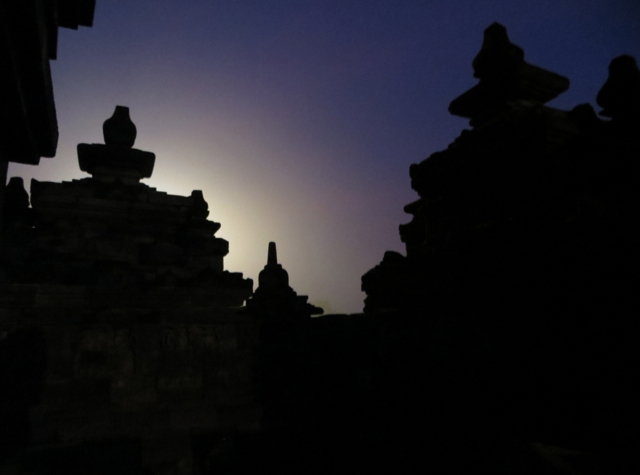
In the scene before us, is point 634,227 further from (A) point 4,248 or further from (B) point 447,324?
(A) point 4,248

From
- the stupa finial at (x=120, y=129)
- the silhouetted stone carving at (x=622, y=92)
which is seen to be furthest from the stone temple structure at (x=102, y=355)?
the silhouetted stone carving at (x=622, y=92)

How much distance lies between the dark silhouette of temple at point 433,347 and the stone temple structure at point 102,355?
0.02 m

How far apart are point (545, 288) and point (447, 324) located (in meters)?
0.74

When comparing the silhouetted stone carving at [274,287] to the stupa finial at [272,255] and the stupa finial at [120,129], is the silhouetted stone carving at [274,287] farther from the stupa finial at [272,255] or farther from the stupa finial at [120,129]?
the stupa finial at [120,129]

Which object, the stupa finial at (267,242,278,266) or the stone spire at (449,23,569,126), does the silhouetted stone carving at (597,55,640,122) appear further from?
the stupa finial at (267,242,278,266)

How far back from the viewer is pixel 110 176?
23.1 feet

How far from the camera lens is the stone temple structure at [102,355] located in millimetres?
3809

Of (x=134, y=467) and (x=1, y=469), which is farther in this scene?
(x=134, y=467)

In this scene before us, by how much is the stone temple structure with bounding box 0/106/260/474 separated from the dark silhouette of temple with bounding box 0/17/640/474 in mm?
17

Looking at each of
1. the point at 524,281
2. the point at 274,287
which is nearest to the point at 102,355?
the point at 524,281

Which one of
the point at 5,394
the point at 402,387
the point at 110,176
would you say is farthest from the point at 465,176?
the point at 110,176

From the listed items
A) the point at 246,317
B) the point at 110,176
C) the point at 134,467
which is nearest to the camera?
the point at 134,467

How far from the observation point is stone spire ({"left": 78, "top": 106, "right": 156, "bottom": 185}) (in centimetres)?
707

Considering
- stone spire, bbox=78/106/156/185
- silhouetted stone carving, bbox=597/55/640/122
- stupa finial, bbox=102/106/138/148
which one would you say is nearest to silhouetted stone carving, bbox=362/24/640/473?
silhouetted stone carving, bbox=597/55/640/122
